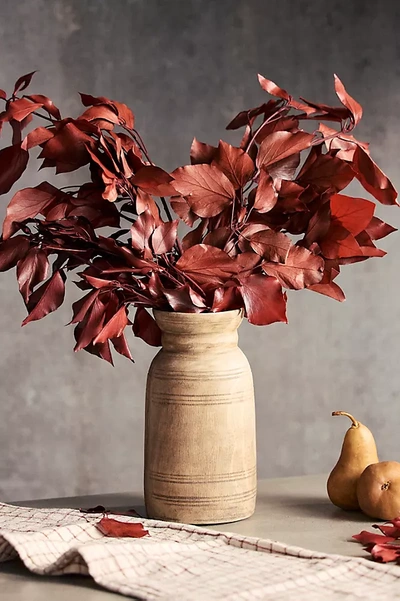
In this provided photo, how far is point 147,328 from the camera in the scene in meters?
1.32

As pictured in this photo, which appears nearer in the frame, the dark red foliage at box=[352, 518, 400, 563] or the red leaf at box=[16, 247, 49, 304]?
the dark red foliage at box=[352, 518, 400, 563]

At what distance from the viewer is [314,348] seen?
2.83m

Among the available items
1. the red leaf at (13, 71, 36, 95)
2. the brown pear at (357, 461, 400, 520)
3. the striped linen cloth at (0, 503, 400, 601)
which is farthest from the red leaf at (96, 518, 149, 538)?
the red leaf at (13, 71, 36, 95)

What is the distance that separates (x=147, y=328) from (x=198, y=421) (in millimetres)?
173

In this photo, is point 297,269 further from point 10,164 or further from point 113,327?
point 10,164

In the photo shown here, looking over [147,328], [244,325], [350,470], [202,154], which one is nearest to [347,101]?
[202,154]

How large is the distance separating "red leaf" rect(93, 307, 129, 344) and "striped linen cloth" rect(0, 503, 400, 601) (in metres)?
0.24

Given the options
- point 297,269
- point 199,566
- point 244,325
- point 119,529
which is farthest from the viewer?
point 244,325

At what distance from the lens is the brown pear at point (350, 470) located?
1.31 meters

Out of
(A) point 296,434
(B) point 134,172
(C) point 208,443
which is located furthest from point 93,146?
(A) point 296,434

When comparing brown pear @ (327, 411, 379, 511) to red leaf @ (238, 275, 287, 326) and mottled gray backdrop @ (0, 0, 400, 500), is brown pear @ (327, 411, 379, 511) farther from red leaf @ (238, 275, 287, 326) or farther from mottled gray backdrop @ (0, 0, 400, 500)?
mottled gray backdrop @ (0, 0, 400, 500)

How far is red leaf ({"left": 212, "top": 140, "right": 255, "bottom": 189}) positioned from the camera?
1191 millimetres

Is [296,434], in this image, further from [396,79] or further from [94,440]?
[396,79]

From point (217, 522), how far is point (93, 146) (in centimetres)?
54
